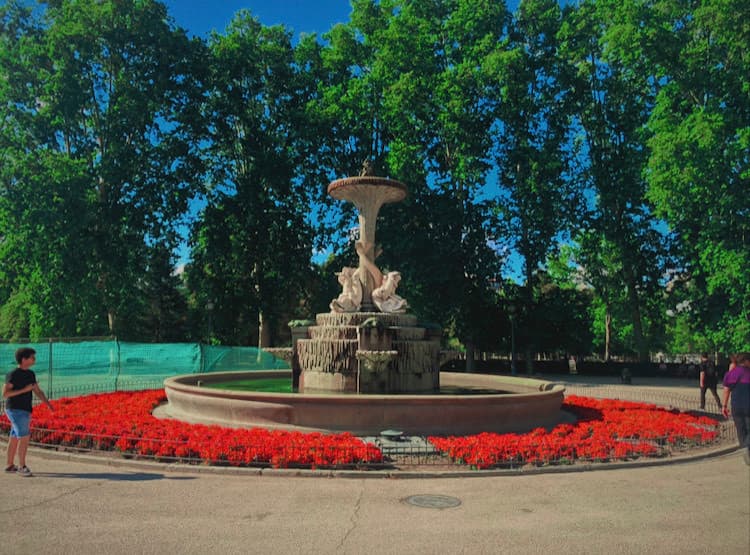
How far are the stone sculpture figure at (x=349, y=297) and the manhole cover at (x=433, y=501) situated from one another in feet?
31.4

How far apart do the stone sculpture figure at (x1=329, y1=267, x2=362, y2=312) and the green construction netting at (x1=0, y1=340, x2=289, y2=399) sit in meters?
8.32

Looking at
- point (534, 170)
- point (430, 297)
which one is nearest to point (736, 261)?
point (534, 170)

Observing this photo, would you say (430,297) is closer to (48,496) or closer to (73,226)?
(73,226)

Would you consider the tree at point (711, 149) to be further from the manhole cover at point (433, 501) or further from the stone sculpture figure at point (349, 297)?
the manhole cover at point (433, 501)

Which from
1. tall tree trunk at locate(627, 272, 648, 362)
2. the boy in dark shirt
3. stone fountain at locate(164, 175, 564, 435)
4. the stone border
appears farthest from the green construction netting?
tall tree trunk at locate(627, 272, 648, 362)

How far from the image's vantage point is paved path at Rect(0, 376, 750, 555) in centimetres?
546

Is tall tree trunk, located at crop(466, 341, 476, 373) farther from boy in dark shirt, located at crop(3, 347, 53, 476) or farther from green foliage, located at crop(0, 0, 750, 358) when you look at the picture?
boy in dark shirt, located at crop(3, 347, 53, 476)

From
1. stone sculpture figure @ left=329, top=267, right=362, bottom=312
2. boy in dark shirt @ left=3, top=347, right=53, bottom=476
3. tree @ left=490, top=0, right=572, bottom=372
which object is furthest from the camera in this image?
tree @ left=490, top=0, right=572, bottom=372

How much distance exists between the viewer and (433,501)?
23.0 feet

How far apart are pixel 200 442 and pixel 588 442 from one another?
20.6 feet

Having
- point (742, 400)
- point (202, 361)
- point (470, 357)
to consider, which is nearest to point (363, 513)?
point (742, 400)

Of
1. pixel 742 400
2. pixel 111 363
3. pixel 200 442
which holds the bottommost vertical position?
pixel 200 442

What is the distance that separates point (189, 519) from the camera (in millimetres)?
6129

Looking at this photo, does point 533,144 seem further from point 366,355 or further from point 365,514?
point 365,514
